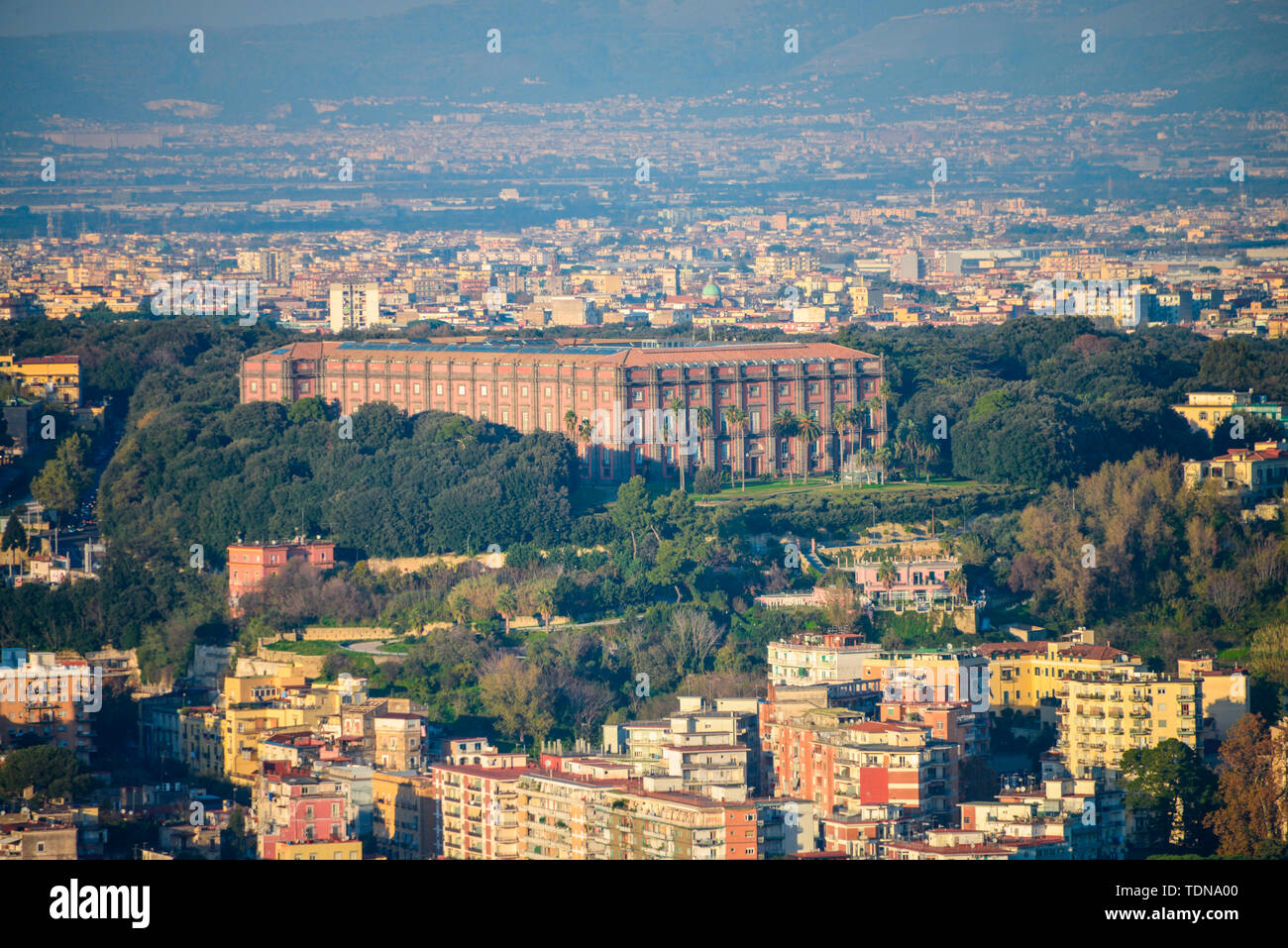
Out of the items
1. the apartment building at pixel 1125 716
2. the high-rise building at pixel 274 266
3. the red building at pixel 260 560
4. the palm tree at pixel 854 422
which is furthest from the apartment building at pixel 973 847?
the high-rise building at pixel 274 266

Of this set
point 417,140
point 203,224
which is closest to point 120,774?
point 203,224

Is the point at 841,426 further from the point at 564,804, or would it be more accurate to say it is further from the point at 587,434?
the point at 564,804

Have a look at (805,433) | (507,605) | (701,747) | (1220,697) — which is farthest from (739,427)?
(701,747)

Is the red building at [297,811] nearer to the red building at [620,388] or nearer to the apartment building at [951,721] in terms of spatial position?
the apartment building at [951,721]

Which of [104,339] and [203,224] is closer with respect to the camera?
[104,339]

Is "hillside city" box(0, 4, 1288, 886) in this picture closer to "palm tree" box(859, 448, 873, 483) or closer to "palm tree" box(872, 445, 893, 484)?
"palm tree" box(872, 445, 893, 484)

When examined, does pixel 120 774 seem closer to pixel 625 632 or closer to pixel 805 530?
pixel 625 632

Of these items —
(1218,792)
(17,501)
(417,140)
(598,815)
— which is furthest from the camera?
(417,140)
